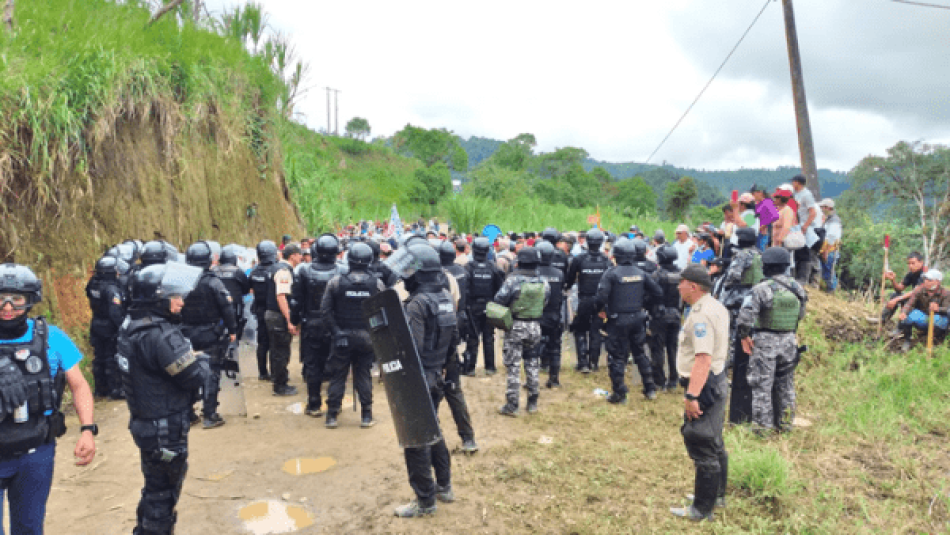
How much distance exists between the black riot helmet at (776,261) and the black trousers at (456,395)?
135 inches

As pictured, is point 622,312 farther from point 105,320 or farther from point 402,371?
point 105,320

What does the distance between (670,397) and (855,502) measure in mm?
3067

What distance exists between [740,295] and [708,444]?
139 inches

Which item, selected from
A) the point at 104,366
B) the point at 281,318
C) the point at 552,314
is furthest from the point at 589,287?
the point at 104,366

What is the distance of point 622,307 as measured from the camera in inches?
289

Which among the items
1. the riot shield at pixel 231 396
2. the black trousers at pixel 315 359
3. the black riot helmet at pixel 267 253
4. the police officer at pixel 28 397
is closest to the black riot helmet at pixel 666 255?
the black trousers at pixel 315 359

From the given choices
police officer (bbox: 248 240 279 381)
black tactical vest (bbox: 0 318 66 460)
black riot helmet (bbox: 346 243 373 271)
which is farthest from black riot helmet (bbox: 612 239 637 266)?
black tactical vest (bbox: 0 318 66 460)

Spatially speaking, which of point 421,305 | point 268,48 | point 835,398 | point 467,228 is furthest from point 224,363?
point 467,228

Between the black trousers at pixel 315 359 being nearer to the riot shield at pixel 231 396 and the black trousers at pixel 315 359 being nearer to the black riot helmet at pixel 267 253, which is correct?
the riot shield at pixel 231 396

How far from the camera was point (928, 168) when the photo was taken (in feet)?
117

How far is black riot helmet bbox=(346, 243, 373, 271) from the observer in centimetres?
617

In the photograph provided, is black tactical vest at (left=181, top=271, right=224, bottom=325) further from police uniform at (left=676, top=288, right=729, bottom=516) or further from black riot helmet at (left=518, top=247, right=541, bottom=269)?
police uniform at (left=676, top=288, right=729, bottom=516)

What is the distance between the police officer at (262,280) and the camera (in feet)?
24.6

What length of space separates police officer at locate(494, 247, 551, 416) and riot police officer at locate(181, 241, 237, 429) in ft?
10.3
